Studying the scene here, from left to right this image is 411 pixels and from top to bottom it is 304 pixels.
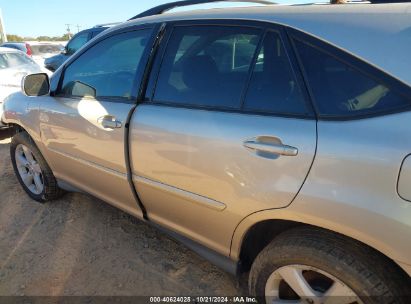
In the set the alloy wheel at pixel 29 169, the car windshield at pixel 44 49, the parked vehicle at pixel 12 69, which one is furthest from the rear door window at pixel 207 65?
the car windshield at pixel 44 49

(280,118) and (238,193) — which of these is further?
(238,193)

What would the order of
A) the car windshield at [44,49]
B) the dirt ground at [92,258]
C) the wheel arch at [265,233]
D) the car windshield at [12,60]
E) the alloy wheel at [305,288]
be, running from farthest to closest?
the car windshield at [44,49]
the car windshield at [12,60]
the dirt ground at [92,258]
the alloy wheel at [305,288]
the wheel arch at [265,233]

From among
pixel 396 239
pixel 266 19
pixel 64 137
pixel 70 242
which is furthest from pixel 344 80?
pixel 70 242

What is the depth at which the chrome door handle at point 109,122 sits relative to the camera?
7.22ft

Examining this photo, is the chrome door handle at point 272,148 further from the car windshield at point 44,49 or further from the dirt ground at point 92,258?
the car windshield at point 44,49

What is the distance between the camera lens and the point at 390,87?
131cm

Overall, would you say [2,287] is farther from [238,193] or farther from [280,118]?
[280,118]

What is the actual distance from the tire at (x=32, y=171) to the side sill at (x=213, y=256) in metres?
1.54

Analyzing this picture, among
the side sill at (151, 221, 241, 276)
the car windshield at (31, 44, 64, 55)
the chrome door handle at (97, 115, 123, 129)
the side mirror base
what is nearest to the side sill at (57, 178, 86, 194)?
the side mirror base

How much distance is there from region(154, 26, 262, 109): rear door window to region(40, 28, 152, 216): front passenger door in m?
0.21

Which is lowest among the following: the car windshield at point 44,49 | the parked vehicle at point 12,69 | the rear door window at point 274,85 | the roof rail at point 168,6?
the car windshield at point 44,49

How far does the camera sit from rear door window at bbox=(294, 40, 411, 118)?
4.37 ft

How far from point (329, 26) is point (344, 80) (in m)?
0.25

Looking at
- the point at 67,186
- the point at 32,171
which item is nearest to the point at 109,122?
the point at 67,186
